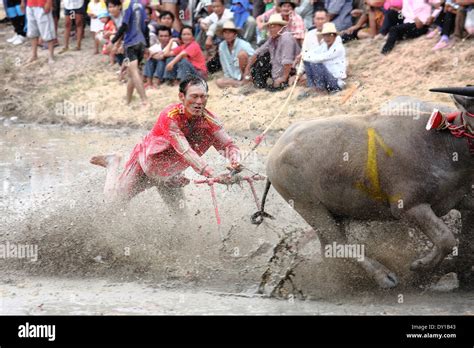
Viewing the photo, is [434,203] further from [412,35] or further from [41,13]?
[41,13]

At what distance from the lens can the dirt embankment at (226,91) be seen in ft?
40.8

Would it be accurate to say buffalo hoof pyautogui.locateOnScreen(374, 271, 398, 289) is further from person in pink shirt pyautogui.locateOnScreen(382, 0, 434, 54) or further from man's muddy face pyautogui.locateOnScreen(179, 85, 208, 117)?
person in pink shirt pyautogui.locateOnScreen(382, 0, 434, 54)

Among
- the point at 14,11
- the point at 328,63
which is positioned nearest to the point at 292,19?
the point at 328,63

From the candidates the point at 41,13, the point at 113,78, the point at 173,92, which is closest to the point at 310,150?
the point at 173,92

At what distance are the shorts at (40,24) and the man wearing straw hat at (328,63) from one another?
255 inches

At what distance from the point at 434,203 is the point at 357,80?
6.42 meters

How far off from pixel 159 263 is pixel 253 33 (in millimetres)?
7125

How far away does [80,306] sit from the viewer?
23.2 ft

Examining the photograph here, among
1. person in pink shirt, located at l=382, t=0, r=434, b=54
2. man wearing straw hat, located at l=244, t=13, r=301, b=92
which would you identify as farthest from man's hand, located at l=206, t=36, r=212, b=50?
person in pink shirt, located at l=382, t=0, r=434, b=54

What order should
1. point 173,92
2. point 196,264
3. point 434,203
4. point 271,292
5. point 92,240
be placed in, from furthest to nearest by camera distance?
point 173,92 < point 92,240 < point 196,264 < point 271,292 < point 434,203

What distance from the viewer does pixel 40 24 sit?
1762 cm

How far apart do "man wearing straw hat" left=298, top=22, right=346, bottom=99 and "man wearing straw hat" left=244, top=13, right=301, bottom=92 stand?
421 millimetres

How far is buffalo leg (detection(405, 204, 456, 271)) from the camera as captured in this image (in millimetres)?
6684

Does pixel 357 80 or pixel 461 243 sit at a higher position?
pixel 461 243
